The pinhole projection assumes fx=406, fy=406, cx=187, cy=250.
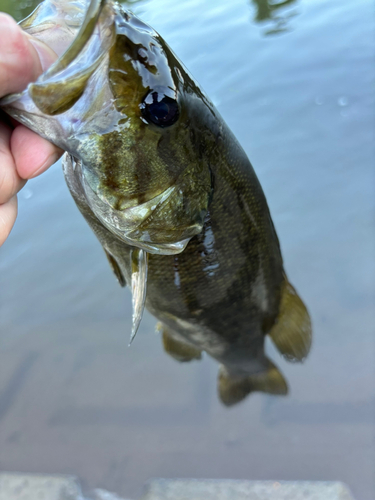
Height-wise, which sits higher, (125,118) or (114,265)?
(125,118)

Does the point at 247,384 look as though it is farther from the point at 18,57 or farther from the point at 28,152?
the point at 18,57

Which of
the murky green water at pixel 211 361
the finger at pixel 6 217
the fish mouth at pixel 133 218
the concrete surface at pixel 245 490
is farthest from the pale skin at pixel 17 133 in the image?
the murky green water at pixel 211 361

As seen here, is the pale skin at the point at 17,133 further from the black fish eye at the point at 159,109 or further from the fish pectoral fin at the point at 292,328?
the fish pectoral fin at the point at 292,328

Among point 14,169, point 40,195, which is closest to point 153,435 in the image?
point 14,169

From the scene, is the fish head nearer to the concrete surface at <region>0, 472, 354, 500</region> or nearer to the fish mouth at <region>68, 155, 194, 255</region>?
the fish mouth at <region>68, 155, 194, 255</region>

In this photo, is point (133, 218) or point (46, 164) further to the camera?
point (133, 218)

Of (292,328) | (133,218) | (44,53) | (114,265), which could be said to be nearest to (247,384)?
(292,328)

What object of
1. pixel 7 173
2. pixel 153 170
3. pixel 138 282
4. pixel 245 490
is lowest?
pixel 245 490
